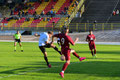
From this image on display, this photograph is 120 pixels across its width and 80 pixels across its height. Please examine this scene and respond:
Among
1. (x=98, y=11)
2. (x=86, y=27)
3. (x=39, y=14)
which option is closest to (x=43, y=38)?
(x=86, y=27)

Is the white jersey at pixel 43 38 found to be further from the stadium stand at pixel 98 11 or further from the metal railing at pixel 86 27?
the stadium stand at pixel 98 11

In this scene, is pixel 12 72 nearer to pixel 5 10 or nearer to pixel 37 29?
pixel 37 29

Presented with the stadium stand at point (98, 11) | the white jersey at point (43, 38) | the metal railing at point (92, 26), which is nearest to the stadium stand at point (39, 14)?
the stadium stand at point (98, 11)

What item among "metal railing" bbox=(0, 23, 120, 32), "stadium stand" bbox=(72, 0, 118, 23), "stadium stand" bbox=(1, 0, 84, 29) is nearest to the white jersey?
"metal railing" bbox=(0, 23, 120, 32)

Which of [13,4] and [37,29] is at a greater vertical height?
[13,4]

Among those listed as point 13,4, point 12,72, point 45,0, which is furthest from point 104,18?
point 12,72

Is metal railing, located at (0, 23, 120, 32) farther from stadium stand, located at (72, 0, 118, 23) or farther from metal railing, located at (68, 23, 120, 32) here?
stadium stand, located at (72, 0, 118, 23)

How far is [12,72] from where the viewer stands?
43.4ft

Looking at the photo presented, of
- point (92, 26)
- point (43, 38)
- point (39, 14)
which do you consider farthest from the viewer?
point (39, 14)

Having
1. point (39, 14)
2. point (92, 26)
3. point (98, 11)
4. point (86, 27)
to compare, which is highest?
point (98, 11)

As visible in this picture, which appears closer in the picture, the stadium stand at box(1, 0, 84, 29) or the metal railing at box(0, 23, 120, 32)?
the metal railing at box(0, 23, 120, 32)

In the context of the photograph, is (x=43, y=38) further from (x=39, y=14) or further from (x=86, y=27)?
(x=39, y=14)

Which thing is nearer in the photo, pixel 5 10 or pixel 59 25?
pixel 59 25

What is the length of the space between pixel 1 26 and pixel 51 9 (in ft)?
38.1
